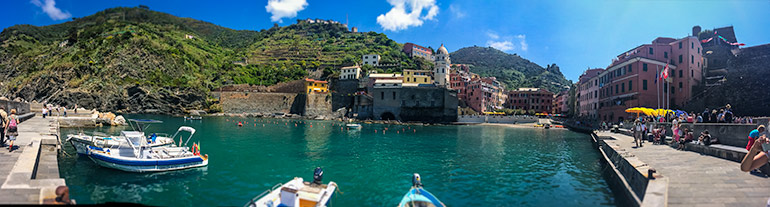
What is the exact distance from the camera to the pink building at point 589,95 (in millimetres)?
47469

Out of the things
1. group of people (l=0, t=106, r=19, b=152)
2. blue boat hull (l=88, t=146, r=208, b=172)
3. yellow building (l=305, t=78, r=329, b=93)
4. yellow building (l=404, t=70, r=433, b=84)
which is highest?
yellow building (l=404, t=70, r=433, b=84)

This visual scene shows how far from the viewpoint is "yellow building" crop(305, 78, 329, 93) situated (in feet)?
229

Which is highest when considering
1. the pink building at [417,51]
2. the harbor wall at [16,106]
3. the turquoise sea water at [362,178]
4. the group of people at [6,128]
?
the pink building at [417,51]

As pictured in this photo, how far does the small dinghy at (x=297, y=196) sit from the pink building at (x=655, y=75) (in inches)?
1506

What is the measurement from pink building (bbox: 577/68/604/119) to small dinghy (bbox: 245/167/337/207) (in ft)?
159

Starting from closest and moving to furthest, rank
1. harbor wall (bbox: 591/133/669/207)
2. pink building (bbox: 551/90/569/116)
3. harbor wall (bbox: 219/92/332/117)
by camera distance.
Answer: harbor wall (bbox: 591/133/669/207), harbor wall (bbox: 219/92/332/117), pink building (bbox: 551/90/569/116)

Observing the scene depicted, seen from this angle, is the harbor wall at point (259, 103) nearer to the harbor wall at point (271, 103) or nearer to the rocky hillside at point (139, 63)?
the harbor wall at point (271, 103)

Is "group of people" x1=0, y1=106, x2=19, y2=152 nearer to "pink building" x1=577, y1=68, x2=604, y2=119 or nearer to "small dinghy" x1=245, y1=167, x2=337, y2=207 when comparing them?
"small dinghy" x1=245, y1=167, x2=337, y2=207

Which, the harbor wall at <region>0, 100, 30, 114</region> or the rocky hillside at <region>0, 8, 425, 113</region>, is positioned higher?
the rocky hillside at <region>0, 8, 425, 113</region>

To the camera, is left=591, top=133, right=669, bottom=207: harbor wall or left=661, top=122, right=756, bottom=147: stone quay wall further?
left=661, top=122, right=756, bottom=147: stone quay wall

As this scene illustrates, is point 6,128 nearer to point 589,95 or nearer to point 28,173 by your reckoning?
point 28,173

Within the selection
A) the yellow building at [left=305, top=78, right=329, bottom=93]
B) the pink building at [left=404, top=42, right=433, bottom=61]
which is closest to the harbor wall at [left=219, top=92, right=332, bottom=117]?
the yellow building at [left=305, top=78, right=329, bottom=93]

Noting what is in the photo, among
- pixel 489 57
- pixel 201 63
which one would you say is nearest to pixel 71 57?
pixel 201 63

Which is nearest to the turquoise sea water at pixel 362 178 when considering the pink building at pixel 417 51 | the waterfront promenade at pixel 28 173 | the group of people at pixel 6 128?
the waterfront promenade at pixel 28 173
